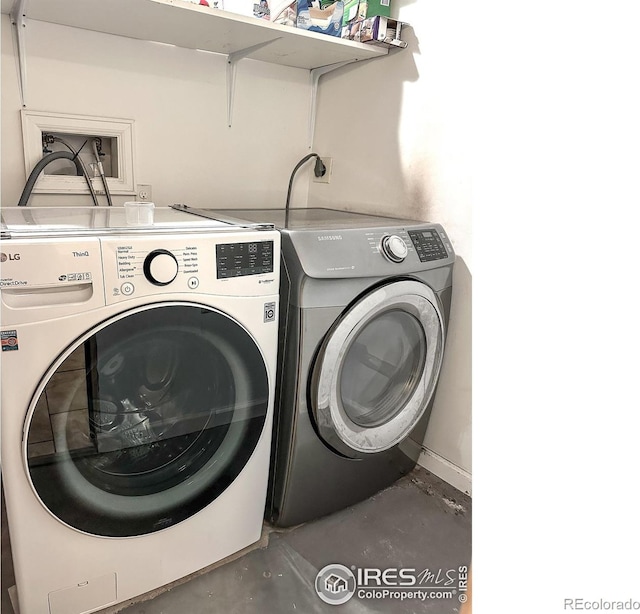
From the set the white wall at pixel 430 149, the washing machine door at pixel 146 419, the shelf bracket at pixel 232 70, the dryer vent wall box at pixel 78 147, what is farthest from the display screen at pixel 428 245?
the dryer vent wall box at pixel 78 147

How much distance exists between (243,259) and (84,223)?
0.38 meters

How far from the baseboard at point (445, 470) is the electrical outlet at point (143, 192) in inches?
56.9

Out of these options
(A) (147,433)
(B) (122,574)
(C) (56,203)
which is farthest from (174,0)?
(B) (122,574)

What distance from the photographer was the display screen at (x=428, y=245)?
1.52m

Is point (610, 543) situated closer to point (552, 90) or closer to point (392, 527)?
point (552, 90)

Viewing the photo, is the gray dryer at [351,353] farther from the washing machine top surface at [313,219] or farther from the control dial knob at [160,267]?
the control dial knob at [160,267]

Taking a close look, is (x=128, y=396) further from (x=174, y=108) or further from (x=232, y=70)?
(x=232, y=70)

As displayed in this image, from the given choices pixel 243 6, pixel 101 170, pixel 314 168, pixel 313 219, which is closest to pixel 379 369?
pixel 313 219

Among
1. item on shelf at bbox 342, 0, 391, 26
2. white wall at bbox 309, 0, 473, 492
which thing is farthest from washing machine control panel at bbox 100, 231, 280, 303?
item on shelf at bbox 342, 0, 391, 26

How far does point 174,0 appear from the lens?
1.37 meters

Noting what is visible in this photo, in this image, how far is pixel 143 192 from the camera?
182cm

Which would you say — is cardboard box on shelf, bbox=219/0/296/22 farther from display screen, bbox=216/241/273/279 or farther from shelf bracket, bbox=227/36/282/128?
display screen, bbox=216/241/273/279

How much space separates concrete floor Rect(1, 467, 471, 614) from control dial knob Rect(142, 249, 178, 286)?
86 cm

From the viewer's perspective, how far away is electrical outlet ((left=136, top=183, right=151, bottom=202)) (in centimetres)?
181
